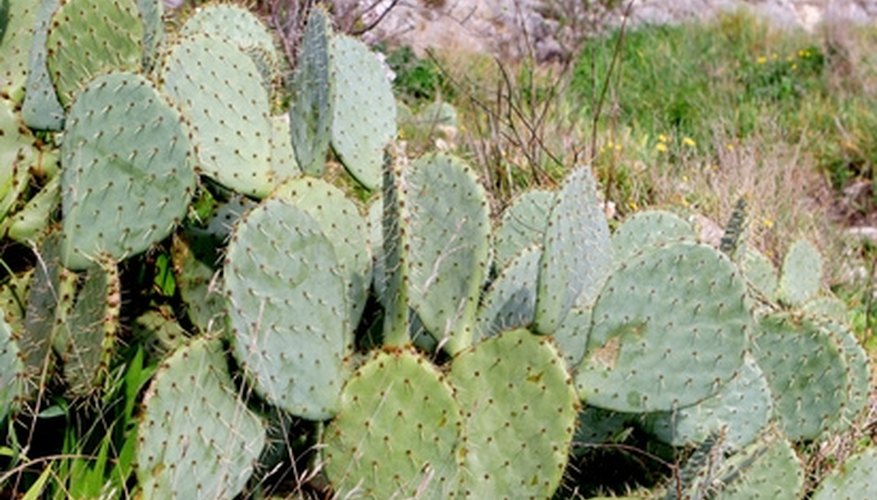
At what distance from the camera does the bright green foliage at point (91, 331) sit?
213 cm

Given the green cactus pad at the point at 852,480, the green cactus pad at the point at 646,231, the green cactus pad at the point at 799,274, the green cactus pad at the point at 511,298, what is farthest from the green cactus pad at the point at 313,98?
the green cactus pad at the point at 799,274

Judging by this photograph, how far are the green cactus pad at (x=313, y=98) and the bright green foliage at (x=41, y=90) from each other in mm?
497

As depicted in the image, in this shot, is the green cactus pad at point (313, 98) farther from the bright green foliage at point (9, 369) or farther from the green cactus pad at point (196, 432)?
the bright green foliage at point (9, 369)

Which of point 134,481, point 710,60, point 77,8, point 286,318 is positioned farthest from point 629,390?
point 710,60

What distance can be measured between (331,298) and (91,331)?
1.37ft

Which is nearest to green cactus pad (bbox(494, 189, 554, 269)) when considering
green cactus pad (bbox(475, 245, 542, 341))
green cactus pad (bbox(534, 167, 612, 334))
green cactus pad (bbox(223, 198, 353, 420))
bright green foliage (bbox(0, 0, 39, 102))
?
green cactus pad (bbox(475, 245, 542, 341))

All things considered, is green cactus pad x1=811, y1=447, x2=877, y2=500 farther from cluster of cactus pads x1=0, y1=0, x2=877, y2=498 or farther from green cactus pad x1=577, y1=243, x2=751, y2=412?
green cactus pad x1=577, y1=243, x2=751, y2=412

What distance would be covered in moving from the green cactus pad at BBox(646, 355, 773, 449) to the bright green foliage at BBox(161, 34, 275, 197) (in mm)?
1007

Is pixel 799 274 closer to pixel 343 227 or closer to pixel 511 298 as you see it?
pixel 511 298

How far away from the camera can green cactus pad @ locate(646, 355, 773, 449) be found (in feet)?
8.65

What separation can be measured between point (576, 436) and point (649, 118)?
5481 millimetres

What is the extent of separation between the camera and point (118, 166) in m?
2.23

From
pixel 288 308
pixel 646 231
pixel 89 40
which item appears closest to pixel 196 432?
pixel 288 308

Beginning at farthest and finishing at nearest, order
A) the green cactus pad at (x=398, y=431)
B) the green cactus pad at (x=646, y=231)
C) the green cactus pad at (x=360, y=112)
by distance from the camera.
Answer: the green cactus pad at (x=646, y=231)
the green cactus pad at (x=360, y=112)
the green cactus pad at (x=398, y=431)
